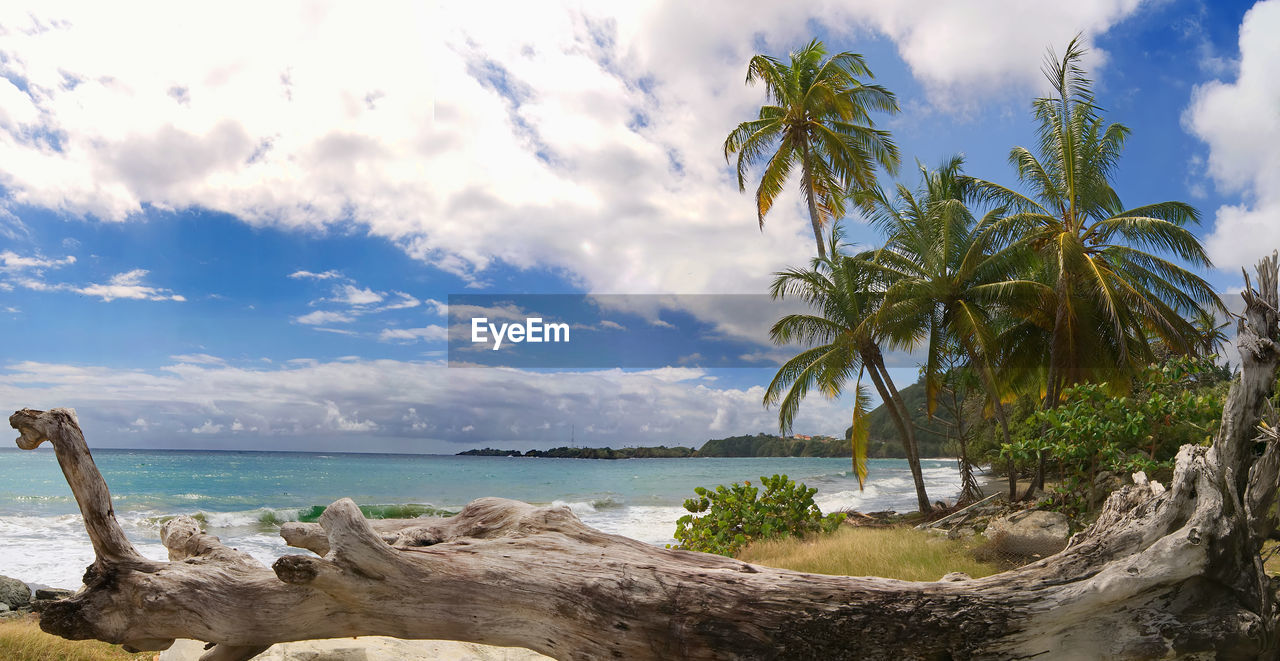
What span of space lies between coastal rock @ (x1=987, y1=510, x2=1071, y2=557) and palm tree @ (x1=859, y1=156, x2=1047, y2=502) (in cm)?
437

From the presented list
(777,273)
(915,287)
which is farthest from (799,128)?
(915,287)

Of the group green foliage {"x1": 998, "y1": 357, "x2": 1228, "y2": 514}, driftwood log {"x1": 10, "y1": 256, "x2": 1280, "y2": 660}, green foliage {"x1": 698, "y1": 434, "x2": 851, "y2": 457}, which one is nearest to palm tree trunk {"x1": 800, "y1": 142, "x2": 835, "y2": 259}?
green foliage {"x1": 998, "y1": 357, "x2": 1228, "y2": 514}

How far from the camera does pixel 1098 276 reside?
13.6 meters

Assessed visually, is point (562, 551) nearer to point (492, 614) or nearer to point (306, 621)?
point (492, 614)

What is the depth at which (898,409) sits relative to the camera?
712 inches

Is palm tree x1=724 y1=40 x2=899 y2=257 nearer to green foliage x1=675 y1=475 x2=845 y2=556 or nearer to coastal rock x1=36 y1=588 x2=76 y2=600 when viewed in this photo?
green foliage x1=675 y1=475 x2=845 y2=556

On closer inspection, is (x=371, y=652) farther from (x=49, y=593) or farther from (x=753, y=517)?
(x=49, y=593)

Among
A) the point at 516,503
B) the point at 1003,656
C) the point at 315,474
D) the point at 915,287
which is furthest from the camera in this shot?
the point at 315,474

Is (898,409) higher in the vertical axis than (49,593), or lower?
higher

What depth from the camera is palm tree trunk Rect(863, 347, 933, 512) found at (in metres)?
17.3

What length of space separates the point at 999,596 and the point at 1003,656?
267 mm

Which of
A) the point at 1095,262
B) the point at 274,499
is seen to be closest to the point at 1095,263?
the point at 1095,262

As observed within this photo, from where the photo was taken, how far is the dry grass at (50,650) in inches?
233

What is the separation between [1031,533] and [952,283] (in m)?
6.57
